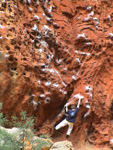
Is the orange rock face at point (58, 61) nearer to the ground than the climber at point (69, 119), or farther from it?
farther from it

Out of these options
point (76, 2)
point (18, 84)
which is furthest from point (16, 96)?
point (76, 2)

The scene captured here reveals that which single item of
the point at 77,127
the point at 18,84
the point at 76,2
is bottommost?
the point at 77,127

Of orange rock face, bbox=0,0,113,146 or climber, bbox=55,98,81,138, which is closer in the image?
orange rock face, bbox=0,0,113,146

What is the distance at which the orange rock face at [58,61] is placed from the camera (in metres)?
3.57

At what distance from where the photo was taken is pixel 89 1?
16.7ft

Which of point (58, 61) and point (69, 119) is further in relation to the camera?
point (58, 61)

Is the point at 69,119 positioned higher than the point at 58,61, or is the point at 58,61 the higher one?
the point at 58,61

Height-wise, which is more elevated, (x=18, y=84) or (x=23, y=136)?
(x=18, y=84)

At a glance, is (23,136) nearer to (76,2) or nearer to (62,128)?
(62,128)

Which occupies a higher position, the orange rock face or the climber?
the orange rock face

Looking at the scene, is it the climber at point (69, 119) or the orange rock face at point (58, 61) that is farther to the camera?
the climber at point (69, 119)

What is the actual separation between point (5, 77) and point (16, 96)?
1.28ft

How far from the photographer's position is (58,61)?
438 centimetres

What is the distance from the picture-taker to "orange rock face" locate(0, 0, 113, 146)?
3572mm
